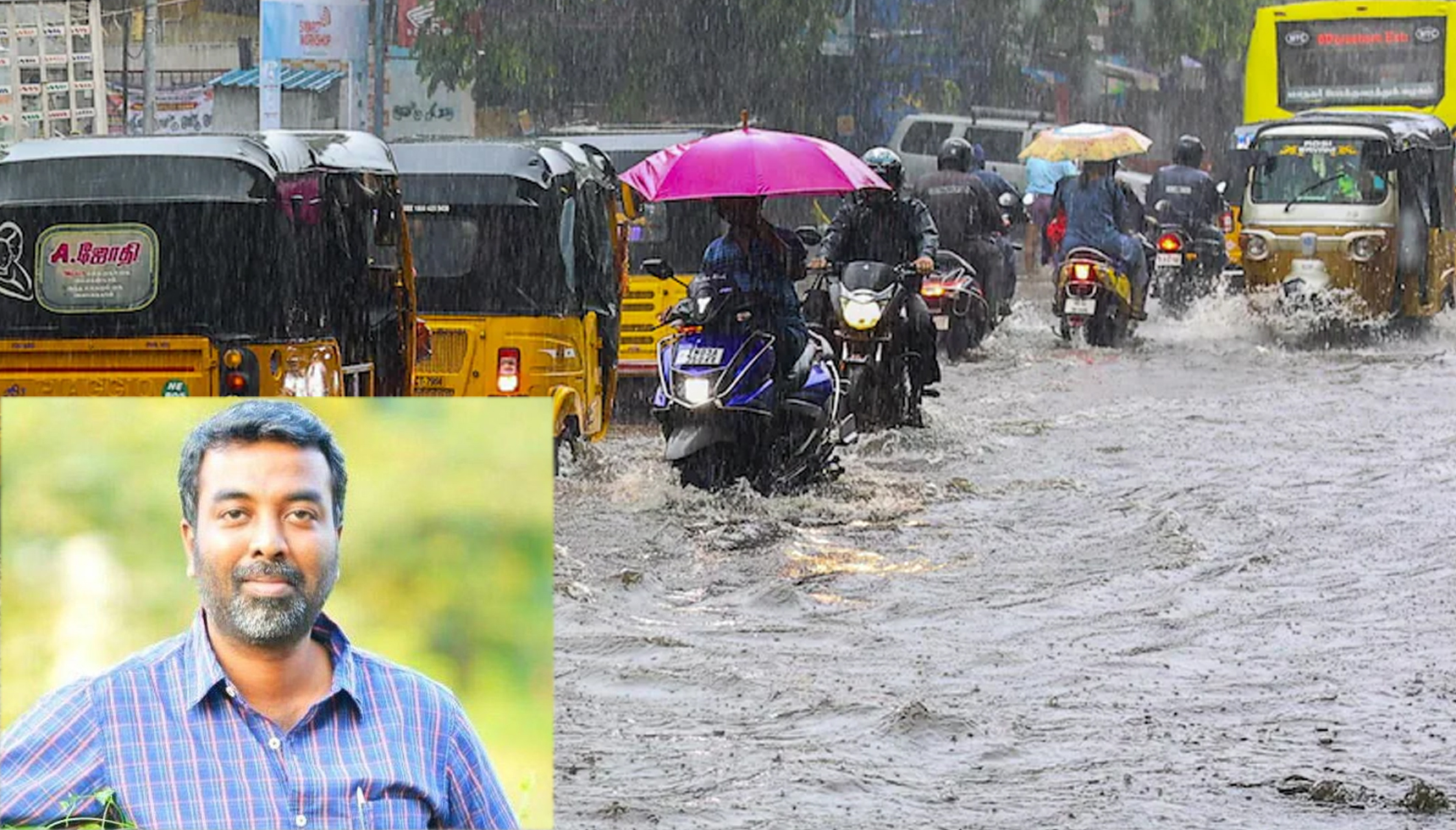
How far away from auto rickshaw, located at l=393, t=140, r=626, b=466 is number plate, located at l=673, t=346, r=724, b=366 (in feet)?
3.24

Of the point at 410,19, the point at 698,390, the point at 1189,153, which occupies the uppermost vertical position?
the point at 410,19

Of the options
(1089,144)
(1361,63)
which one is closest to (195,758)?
(1089,144)

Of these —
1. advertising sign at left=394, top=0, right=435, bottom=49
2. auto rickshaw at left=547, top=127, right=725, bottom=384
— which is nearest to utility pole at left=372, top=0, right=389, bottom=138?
advertising sign at left=394, top=0, right=435, bottom=49

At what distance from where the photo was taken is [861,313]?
12.9 meters

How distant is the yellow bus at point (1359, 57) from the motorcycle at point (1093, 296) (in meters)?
8.55

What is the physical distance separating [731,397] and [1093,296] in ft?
29.3

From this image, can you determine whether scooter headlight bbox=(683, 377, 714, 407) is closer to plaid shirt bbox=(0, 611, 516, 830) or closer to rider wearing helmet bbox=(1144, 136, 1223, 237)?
plaid shirt bbox=(0, 611, 516, 830)

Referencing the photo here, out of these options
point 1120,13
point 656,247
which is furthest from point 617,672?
point 1120,13

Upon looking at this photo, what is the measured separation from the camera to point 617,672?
24.6ft

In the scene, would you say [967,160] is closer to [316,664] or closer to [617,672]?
[617,672]

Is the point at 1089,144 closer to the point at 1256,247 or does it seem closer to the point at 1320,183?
the point at 1256,247

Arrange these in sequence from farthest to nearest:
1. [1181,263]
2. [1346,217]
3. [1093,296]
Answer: [1181,263]
[1346,217]
[1093,296]

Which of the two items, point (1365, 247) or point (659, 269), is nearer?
point (659, 269)

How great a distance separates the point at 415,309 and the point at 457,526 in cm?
769
